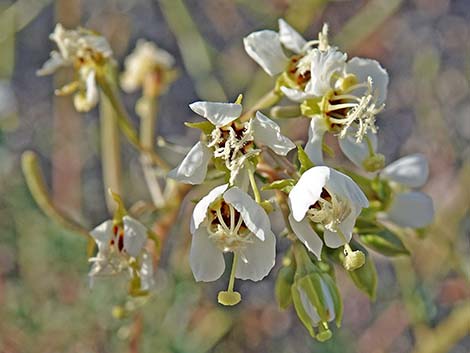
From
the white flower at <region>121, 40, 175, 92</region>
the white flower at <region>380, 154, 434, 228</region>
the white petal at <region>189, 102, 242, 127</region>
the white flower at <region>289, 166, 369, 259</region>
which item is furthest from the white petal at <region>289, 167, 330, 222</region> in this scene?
the white flower at <region>121, 40, 175, 92</region>

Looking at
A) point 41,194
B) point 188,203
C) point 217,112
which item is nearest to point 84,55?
point 41,194

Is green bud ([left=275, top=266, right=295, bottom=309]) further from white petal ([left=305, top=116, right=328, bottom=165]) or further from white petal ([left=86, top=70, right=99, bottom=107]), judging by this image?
white petal ([left=86, top=70, right=99, bottom=107])

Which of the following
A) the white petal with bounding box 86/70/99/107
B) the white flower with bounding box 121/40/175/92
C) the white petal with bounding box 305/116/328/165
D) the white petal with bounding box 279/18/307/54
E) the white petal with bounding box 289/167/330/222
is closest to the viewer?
the white petal with bounding box 289/167/330/222

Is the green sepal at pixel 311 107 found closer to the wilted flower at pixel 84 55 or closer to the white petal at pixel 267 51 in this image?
the white petal at pixel 267 51

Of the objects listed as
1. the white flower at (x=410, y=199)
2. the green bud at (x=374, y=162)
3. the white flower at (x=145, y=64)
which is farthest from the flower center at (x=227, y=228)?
the white flower at (x=145, y=64)

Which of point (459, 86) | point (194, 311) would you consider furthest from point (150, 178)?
point (459, 86)

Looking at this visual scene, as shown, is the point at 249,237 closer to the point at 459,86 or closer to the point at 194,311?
the point at 194,311
